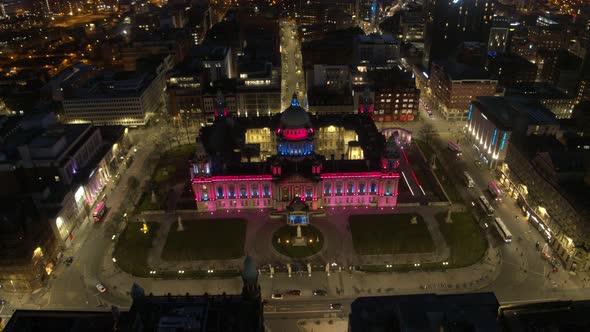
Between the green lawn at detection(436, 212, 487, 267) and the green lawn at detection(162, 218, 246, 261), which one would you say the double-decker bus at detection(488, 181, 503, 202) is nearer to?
the green lawn at detection(436, 212, 487, 267)

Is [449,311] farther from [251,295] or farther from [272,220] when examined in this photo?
[272,220]

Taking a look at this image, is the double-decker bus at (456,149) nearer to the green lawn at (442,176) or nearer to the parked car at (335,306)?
the green lawn at (442,176)

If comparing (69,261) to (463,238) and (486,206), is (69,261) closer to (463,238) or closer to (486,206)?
(463,238)

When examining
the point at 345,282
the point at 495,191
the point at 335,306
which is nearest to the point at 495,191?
the point at 495,191

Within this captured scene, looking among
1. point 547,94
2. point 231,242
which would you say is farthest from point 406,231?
point 547,94

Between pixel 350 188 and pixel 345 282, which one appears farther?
pixel 350 188

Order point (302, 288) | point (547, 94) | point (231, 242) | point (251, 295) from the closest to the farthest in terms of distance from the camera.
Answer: point (251, 295), point (302, 288), point (231, 242), point (547, 94)
